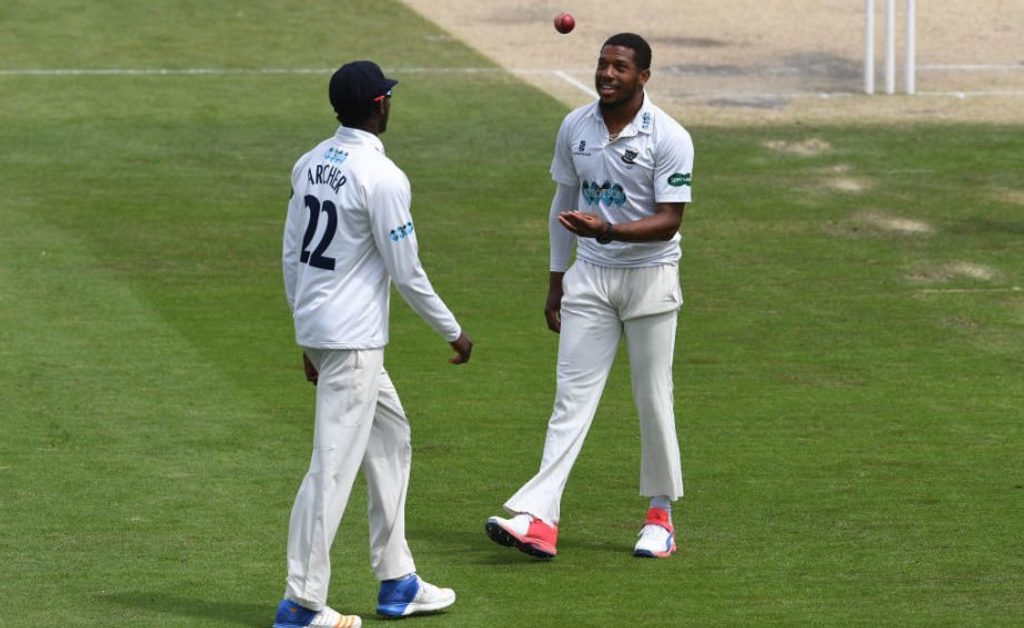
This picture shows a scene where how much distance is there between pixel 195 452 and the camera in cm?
1095

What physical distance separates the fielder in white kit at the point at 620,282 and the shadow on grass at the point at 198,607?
1.19 meters

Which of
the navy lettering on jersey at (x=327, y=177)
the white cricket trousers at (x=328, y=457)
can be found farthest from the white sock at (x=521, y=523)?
the navy lettering on jersey at (x=327, y=177)

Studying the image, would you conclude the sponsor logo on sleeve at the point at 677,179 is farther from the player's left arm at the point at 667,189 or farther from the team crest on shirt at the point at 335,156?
the team crest on shirt at the point at 335,156

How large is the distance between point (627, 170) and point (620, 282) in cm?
50

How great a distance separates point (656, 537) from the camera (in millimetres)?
9195

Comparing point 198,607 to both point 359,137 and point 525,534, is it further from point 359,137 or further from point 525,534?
point 359,137

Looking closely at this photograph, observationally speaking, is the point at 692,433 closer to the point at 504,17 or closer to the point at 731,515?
the point at 731,515

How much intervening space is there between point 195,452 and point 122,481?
0.68 metres

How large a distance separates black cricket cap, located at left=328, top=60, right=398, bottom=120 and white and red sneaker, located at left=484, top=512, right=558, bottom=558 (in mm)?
1967

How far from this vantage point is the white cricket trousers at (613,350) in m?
9.30

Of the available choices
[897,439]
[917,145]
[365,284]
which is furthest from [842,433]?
[917,145]

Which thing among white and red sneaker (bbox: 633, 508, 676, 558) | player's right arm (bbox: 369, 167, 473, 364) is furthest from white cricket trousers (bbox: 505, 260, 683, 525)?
player's right arm (bbox: 369, 167, 473, 364)

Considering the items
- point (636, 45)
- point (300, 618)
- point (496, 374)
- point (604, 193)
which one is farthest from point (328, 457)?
point (496, 374)

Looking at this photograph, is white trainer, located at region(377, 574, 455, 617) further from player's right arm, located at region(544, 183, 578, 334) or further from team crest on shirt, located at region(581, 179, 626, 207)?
team crest on shirt, located at region(581, 179, 626, 207)
